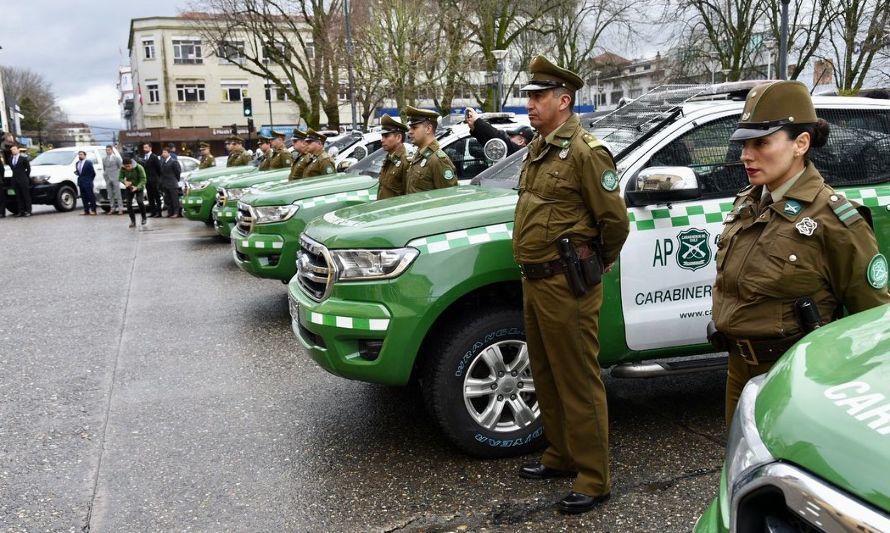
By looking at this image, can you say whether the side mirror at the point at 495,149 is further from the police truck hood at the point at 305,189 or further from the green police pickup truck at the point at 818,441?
the green police pickup truck at the point at 818,441

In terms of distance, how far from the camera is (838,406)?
1.57 meters

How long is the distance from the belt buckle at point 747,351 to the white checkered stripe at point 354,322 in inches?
68.2

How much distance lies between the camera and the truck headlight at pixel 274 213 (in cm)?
753

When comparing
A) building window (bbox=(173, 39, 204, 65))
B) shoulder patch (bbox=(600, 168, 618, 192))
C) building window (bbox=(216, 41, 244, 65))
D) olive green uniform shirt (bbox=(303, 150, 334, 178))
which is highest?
building window (bbox=(173, 39, 204, 65))

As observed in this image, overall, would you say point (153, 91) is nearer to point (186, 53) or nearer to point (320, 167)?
point (186, 53)

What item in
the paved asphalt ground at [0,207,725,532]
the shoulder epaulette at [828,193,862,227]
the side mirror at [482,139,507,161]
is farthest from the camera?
the side mirror at [482,139,507,161]

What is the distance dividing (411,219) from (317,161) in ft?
20.8

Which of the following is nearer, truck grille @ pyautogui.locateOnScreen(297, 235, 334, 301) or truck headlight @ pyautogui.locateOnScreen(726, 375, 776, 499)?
truck headlight @ pyautogui.locateOnScreen(726, 375, 776, 499)

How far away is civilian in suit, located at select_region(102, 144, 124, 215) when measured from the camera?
19.4 meters

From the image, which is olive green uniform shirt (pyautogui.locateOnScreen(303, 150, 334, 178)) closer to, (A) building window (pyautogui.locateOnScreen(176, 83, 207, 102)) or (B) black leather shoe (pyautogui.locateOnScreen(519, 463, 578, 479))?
(B) black leather shoe (pyautogui.locateOnScreen(519, 463, 578, 479))

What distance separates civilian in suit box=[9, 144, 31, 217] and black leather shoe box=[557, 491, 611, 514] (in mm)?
19981

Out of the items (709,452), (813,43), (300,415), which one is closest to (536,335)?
(709,452)

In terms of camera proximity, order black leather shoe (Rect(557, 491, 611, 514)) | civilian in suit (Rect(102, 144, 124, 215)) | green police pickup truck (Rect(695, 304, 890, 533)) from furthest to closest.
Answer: civilian in suit (Rect(102, 144, 124, 215)), black leather shoe (Rect(557, 491, 611, 514)), green police pickup truck (Rect(695, 304, 890, 533))

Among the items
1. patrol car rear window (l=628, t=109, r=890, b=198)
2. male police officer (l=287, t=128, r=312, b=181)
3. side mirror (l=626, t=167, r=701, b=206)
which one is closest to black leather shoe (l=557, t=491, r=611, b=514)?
side mirror (l=626, t=167, r=701, b=206)
